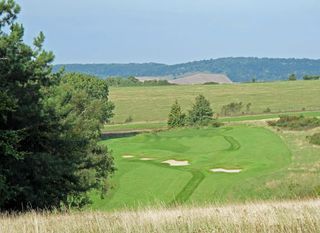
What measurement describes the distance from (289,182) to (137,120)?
8226 cm

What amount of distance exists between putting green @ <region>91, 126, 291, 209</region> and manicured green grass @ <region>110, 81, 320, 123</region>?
52820 mm

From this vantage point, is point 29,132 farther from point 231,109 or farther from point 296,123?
point 231,109

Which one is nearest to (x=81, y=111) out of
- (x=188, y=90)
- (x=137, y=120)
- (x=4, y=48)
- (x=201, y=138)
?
(x=201, y=138)

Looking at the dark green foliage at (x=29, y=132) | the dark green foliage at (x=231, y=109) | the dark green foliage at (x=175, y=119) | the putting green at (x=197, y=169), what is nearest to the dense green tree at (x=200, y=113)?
the dark green foliage at (x=175, y=119)

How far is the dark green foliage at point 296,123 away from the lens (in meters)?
68.0

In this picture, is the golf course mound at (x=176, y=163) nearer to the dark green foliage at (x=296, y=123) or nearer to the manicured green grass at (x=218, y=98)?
the dark green foliage at (x=296, y=123)

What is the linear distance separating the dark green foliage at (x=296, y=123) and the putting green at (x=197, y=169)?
1167 cm

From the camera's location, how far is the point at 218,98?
130625 millimetres

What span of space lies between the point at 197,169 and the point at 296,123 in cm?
3492

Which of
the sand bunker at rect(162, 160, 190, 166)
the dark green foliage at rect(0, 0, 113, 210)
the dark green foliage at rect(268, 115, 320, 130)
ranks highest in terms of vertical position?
the dark green foliage at rect(0, 0, 113, 210)

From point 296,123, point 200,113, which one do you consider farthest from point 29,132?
point 200,113

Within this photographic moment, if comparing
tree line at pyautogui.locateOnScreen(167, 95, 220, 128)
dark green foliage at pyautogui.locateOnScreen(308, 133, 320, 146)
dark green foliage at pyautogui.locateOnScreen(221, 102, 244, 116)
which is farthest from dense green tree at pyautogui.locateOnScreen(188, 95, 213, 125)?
dark green foliage at pyautogui.locateOnScreen(308, 133, 320, 146)

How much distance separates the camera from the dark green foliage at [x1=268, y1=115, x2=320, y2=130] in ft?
223

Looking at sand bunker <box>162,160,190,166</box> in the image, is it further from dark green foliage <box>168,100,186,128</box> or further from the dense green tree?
the dense green tree
